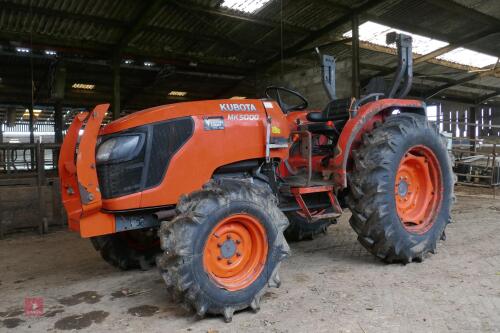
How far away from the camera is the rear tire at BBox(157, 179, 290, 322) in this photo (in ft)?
8.61

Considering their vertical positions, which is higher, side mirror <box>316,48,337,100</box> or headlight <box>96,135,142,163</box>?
side mirror <box>316,48,337,100</box>

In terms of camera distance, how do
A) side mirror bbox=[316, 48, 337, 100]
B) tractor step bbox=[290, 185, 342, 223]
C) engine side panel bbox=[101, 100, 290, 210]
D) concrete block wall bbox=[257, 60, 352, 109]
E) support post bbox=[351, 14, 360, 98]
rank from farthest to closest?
1. concrete block wall bbox=[257, 60, 352, 109]
2. support post bbox=[351, 14, 360, 98]
3. side mirror bbox=[316, 48, 337, 100]
4. tractor step bbox=[290, 185, 342, 223]
5. engine side panel bbox=[101, 100, 290, 210]

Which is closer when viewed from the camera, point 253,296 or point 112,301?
point 253,296

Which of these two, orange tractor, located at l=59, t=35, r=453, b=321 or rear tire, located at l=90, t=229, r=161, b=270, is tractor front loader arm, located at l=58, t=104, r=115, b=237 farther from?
rear tire, located at l=90, t=229, r=161, b=270

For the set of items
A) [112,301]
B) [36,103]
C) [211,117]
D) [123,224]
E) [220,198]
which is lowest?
[112,301]

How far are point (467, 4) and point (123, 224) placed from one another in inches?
372

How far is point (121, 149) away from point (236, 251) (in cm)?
106

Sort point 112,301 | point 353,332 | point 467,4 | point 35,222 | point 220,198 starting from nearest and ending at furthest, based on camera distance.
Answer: point 353,332 → point 220,198 → point 112,301 → point 35,222 → point 467,4

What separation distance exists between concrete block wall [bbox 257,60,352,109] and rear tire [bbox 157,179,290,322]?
733cm

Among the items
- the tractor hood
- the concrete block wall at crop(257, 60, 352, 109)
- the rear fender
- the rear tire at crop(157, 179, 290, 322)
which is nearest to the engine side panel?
the tractor hood

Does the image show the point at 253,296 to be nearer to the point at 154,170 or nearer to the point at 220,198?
the point at 220,198

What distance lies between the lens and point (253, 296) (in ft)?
9.37

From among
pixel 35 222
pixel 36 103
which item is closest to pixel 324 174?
pixel 35 222
